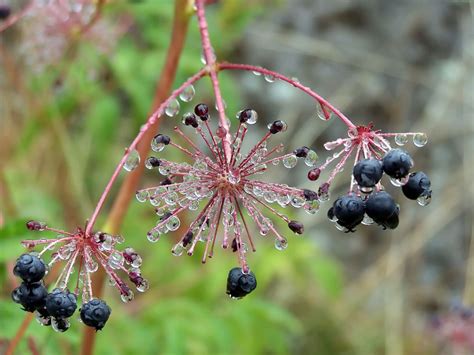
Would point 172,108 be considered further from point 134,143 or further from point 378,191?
point 378,191

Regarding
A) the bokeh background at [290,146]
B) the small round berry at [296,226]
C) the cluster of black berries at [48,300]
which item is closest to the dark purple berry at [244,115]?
the small round berry at [296,226]

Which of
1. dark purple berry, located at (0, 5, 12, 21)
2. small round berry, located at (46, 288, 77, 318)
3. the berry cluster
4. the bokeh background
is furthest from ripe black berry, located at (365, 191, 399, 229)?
dark purple berry, located at (0, 5, 12, 21)

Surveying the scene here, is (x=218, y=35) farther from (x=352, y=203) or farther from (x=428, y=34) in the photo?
(x=428, y=34)

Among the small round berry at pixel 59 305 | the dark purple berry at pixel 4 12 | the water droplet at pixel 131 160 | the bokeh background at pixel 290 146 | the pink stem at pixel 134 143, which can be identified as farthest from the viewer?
the bokeh background at pixel 290 146

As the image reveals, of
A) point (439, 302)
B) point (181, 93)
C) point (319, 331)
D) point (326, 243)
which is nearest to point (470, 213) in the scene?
point (439, 302)

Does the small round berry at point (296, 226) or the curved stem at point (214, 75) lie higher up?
the curved stem at point (214, 75)

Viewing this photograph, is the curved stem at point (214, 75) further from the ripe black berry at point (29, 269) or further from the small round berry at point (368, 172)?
the ripe black berry at point (29, 269)

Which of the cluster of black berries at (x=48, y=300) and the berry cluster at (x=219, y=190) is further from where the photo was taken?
the berry cluster at (x=219, y=190)

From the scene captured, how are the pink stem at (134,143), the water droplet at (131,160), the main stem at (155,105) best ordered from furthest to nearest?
the main stem at (155,105) → the water droplet at (131,160) → the pink stem at (134,143)

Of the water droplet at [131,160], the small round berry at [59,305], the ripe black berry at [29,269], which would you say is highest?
the water droplet at [131,160]
